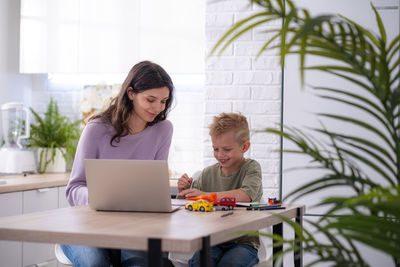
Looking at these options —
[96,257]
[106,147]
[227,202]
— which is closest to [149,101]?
[106,147]

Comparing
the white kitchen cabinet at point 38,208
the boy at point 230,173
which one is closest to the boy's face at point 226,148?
the boy at point 230,173

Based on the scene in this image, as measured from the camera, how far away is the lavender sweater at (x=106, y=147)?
2268mm

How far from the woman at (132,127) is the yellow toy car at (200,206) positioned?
0.53m

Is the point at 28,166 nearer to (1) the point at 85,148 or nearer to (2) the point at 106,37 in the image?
(2) the point at 106,37

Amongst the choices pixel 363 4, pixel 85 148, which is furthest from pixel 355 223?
pixel 363 4

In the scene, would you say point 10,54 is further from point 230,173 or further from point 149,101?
point 230,173

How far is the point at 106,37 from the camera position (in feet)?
12.3

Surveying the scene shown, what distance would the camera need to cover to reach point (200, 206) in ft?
6.27

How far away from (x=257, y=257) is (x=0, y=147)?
7.38ft

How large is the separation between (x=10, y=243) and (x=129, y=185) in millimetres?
1482

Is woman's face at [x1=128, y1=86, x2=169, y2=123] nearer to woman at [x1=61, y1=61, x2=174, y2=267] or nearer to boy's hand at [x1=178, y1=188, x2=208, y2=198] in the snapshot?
woman at [x1=61, y1=61, x2=174, y2=267]

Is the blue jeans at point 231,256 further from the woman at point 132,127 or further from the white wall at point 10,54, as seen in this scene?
the white wall at point 10,54

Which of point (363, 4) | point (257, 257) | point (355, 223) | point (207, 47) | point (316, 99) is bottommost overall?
point (257, 257)

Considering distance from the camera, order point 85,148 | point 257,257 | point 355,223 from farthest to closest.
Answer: point 85,148 → point 257,257 → point 355,223
